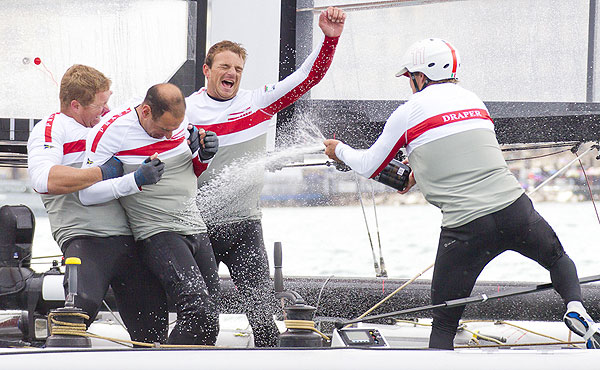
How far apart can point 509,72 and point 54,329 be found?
83.7 inches

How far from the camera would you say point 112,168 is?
267 cm

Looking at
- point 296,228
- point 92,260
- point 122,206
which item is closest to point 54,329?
point 92,260

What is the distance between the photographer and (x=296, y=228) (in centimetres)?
1588

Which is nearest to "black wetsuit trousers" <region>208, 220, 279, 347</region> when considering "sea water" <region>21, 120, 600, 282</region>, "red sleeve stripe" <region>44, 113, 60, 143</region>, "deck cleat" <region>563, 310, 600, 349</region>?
"red sleeve stripe" <region>44, 113, 60, 143</region>

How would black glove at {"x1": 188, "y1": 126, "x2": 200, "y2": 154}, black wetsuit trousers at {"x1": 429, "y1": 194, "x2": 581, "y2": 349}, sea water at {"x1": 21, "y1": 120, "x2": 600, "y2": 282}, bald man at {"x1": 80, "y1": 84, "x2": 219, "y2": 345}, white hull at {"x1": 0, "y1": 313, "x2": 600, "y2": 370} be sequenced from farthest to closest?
1. sea water at {"x1": 21, "y1": 120, "x2": 600, "y2": 282}
2. black glove at {"x1": 188, "y1": 126, "x2": 200, "y2": 154}
3. bald man at {"x1": 80, "y1": 84, "x2": 219, "y2": 345}
4. black wetsuit trousers at {"x1": 429, "y1": 194, "x2": 581, "y2": 349}
5. white hull at {"x1": 0, "y1": 313, "x2": 600, "y2": 370}

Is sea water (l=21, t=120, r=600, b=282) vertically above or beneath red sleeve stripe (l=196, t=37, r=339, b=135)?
beneath

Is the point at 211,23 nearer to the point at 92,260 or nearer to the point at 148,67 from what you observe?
A: the point at 148,67

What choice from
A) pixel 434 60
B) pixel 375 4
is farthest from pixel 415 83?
pixel 375 4

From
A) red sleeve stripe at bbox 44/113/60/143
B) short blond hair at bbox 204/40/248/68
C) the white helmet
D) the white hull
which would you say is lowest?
the white hull

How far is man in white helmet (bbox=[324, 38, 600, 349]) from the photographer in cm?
255

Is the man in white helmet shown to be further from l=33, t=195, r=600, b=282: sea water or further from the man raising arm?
l=33, t=195, r=600, b=282: sea water

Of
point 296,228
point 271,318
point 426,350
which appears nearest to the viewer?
point 426,350

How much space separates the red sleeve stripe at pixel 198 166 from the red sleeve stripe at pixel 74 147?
0.31 m

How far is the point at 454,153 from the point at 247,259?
82 centimetres
